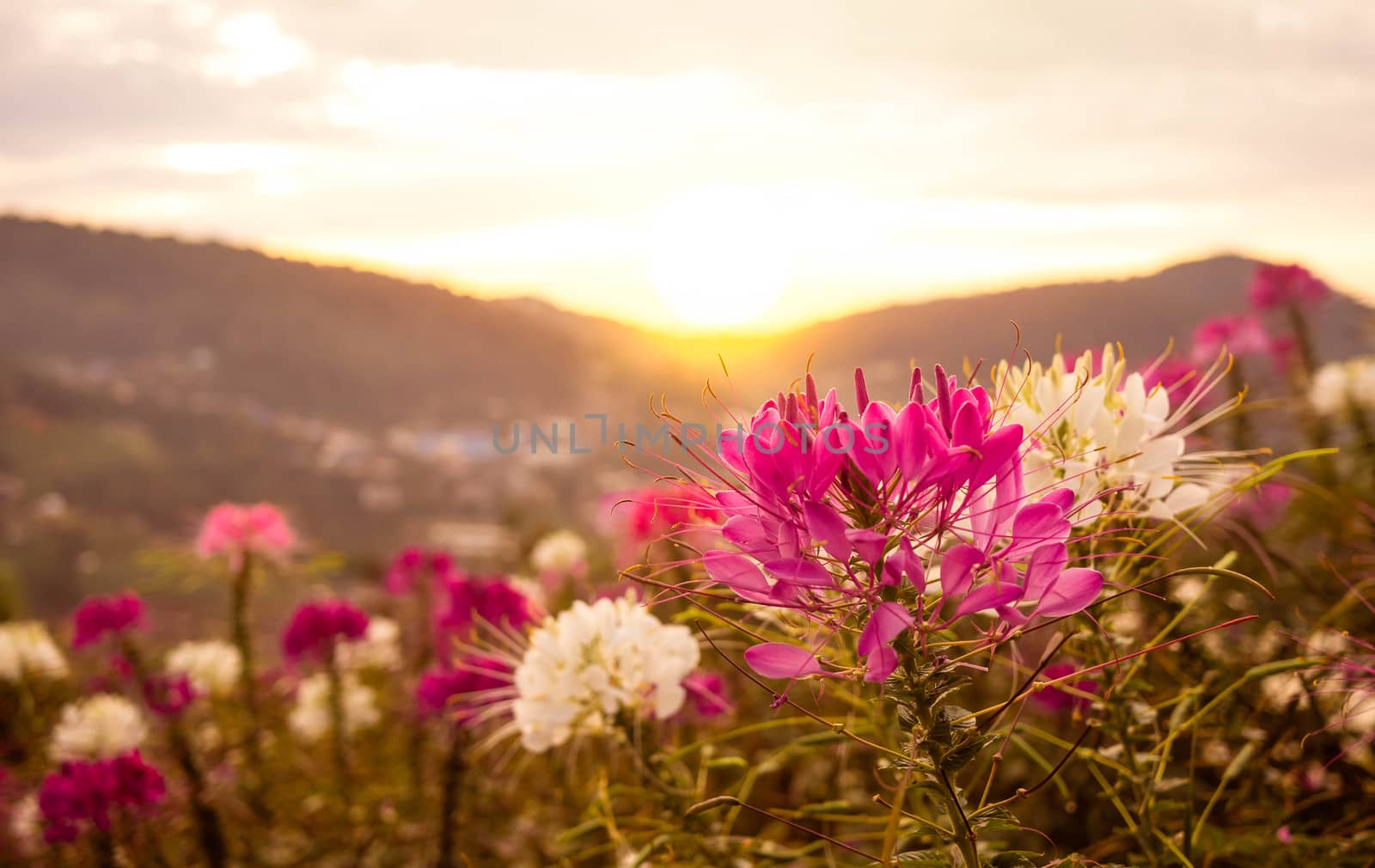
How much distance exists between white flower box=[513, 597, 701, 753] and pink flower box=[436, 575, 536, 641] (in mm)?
515

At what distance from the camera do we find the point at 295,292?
836cm

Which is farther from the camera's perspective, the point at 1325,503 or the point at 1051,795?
the point at 1325,503

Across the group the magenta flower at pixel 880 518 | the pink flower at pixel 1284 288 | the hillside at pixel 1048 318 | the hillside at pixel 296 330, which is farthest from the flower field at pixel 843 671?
the hillside at pixel 296 330

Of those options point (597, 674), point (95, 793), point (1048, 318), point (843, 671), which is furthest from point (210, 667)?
A: point (1048, 318)

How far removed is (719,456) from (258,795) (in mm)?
1867

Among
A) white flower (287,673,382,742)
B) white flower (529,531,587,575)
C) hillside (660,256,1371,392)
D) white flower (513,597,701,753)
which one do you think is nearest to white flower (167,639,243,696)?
white flower (287,673,382,742)

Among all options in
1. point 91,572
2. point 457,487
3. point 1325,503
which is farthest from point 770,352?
point 91,572

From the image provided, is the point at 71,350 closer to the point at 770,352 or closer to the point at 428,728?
the point at 770,352

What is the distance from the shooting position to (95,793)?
1.26 meters

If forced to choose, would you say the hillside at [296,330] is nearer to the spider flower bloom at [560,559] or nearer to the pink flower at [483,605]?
the spider flower bloom at [560,559]

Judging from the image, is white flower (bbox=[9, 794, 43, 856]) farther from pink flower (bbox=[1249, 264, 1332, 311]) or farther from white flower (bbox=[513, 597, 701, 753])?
pink flower (bbox=[1249, 264, 1332, 311])

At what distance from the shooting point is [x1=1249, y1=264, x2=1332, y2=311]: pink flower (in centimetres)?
319

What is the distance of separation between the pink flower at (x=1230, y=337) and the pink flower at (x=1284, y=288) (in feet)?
0.64

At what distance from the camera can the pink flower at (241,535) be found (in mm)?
2287
